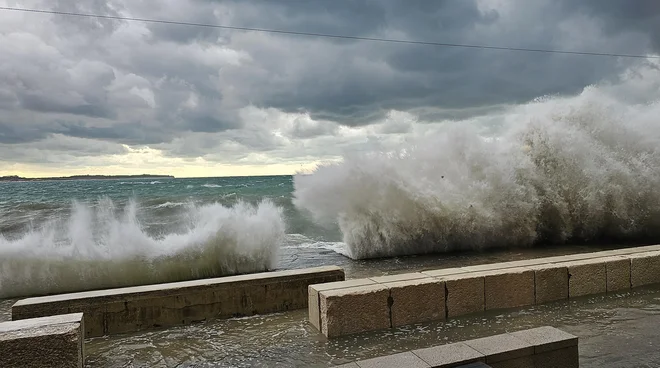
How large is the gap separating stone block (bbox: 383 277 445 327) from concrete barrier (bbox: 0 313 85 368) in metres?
3.00

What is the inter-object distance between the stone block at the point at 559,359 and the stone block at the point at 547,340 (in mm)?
33

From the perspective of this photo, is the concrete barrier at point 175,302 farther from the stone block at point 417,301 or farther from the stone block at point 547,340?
the stone block at point 547,340

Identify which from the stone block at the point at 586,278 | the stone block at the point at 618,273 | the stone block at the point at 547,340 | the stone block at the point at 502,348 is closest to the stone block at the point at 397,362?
the stone block at the point at 502,348

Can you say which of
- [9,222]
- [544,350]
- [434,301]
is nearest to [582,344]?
[544,350]

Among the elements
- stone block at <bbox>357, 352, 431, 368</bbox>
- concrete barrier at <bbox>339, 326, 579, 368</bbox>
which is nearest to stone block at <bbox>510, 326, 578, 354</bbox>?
concrete barrier at <bbox>339, 326, 579, 368</bbox>

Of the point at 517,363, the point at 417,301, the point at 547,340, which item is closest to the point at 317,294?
the point at 417,301

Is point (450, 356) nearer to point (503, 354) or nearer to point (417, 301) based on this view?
point (503, 354)

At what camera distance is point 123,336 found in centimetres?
516

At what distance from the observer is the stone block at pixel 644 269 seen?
6.30m

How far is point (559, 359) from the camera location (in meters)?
3.75

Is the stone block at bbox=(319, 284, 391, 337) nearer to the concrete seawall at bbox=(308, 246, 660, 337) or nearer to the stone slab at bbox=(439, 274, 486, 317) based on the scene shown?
the concrete seawall at bbox=(308, 246, 660, 337)

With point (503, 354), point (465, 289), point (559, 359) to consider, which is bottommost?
point (559, 359)

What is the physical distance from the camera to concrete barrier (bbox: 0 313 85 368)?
3516 millimetres

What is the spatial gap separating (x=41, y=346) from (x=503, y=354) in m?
3.64
